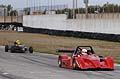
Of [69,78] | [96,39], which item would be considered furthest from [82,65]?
[96,39]

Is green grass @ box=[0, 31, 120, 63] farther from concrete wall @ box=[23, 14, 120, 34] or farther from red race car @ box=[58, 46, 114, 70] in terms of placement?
red race car @ box=[58, 46, 114, 70]

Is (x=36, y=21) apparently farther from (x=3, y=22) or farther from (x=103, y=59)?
(x=103, y=59)

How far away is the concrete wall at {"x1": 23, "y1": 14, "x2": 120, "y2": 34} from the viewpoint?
58.0 m

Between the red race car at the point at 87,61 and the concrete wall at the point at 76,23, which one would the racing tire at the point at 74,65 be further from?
the concrete wall at the point at 76,23

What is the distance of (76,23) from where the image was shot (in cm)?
7156

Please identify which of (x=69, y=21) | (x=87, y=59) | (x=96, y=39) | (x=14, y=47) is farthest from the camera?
(x=69, y=21)

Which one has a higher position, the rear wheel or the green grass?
the rear wheel

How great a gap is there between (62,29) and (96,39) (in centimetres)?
1726

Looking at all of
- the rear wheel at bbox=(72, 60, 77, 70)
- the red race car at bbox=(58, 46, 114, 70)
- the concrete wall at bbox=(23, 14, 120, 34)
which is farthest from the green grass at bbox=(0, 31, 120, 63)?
the rear wheel at bbox=(72, 60, 77, 70)

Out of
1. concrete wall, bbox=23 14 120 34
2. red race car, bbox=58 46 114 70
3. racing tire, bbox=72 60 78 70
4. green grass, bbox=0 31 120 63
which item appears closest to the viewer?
red race car, bbox=58 46 114 70

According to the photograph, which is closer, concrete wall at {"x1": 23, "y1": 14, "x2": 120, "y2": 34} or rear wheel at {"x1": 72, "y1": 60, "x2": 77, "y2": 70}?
rear wheel at {"x1": 72, "y1": 60, "x2": 77, "y2": 70}

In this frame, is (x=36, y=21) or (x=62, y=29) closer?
(x=62, y=29)

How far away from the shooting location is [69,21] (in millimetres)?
75812

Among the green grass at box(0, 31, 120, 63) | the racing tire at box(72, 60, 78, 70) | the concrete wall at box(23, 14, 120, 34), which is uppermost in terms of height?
the racing tire at box(72, 60, 78, 70)
